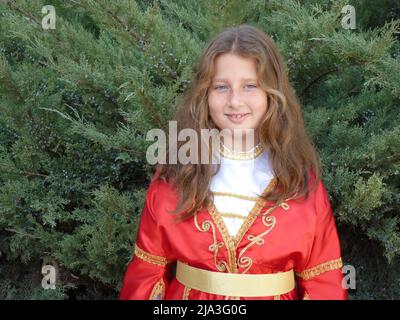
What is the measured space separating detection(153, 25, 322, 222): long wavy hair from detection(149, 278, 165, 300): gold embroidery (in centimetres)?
23

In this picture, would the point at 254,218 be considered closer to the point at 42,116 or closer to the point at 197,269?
the point at 197,269

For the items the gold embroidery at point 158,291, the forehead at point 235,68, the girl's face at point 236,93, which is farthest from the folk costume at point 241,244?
the forehead at point 235,68

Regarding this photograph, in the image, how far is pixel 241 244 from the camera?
176 cm

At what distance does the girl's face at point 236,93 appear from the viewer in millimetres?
1755

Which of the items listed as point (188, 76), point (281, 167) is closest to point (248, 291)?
point (281, 167)

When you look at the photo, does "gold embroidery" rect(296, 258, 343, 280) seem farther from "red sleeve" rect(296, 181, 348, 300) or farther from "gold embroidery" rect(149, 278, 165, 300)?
"gold embroidery" rect(149, 278, 165, 300)

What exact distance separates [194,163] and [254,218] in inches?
10.4

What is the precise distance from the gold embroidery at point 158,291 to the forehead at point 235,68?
26.4 inches

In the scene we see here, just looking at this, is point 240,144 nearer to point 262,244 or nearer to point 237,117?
point 237,117

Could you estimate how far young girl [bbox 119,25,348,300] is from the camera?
1.75 meters

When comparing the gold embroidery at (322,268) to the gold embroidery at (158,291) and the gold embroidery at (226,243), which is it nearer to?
the gold embroidery at (226,243)

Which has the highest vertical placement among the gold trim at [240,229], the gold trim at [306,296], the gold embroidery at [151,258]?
the gold trim at [240,229]

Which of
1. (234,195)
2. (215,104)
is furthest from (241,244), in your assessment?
(215,104)

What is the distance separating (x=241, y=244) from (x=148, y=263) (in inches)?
12.4
